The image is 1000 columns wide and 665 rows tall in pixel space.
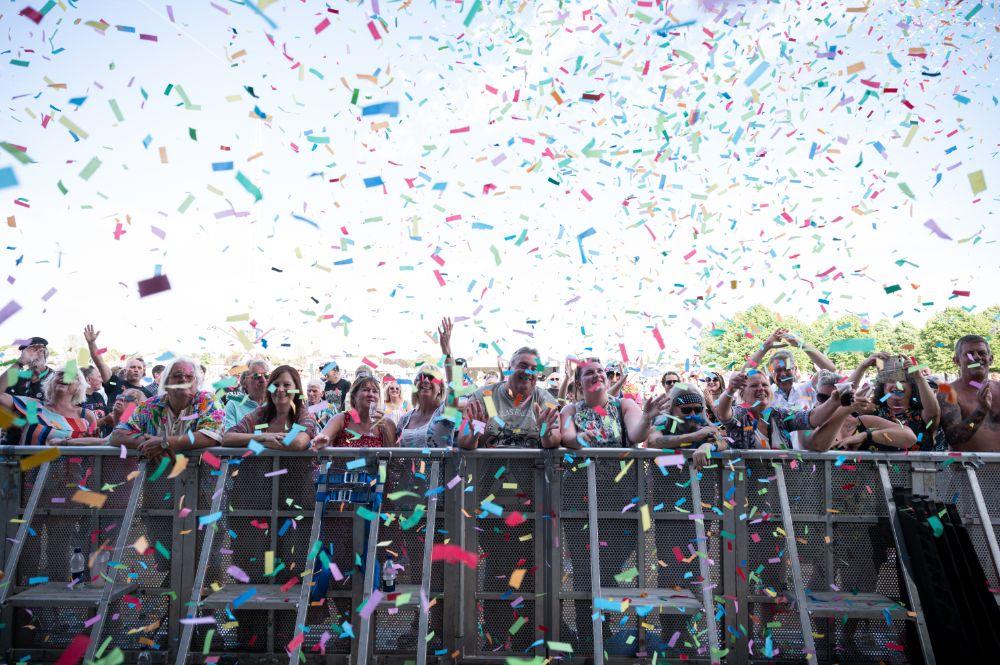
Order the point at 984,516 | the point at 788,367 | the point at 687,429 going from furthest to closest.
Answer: the point at 788,367
the point at 687,429
the point at 984,516

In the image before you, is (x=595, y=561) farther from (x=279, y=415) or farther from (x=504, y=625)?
(x=279, y=415)

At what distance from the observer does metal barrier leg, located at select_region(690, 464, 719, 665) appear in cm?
390

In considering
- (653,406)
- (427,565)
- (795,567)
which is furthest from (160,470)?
(795,567)

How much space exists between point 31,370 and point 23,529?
2.76 m

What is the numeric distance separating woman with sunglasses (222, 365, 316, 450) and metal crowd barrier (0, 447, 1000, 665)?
232 mm

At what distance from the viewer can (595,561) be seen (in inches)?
162

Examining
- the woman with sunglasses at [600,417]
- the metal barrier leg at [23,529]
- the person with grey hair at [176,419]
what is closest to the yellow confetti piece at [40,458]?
the metal barrier leg at [23,529]

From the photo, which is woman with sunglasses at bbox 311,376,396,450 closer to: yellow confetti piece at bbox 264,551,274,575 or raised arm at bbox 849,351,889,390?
yellow confetti piece at bbox 264,551,274,575

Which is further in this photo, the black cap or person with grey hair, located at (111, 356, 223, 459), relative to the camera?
the black cap

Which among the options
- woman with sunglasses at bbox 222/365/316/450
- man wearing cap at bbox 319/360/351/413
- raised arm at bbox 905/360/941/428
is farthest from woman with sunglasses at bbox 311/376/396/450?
raised arm at bbox 905/360/941/428

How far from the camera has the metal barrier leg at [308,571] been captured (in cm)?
395

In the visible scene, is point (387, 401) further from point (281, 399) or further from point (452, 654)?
point (452, 654)

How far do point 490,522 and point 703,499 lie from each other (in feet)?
4.68

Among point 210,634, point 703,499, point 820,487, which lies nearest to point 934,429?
point 820,487
